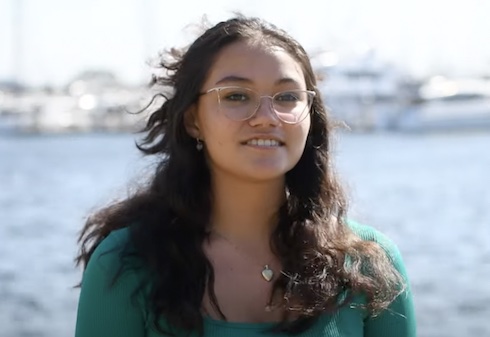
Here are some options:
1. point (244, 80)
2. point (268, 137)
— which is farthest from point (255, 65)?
point (268, 137)

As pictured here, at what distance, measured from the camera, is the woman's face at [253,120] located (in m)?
2.56

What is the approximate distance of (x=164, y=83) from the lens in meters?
2.84

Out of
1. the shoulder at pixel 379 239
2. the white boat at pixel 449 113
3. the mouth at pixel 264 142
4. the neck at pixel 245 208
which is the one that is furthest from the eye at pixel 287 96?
the white boat at pixel 449 113

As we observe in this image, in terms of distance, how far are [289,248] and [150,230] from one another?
12.8 inches

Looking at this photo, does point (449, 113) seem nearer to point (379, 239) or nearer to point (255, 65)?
point (379, 239)

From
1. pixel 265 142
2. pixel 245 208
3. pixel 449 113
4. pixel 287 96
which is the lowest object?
pixel 245 208

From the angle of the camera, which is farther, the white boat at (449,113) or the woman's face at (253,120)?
the white boat at (449,113)

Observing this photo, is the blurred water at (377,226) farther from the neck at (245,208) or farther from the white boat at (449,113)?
the white boat at (449,113)

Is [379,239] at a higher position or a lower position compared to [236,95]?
lower

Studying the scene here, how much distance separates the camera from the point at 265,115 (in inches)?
100

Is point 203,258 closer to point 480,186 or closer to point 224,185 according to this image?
point 224,185

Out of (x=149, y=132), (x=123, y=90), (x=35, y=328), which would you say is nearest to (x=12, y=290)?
(x=35, y=328)

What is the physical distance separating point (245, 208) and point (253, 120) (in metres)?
0.25

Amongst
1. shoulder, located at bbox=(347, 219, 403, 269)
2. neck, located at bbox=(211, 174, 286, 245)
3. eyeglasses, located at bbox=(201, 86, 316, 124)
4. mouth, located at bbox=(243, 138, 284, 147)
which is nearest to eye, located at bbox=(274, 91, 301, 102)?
eyeglasses, located at bbox=(201, 86, 316, 124)
